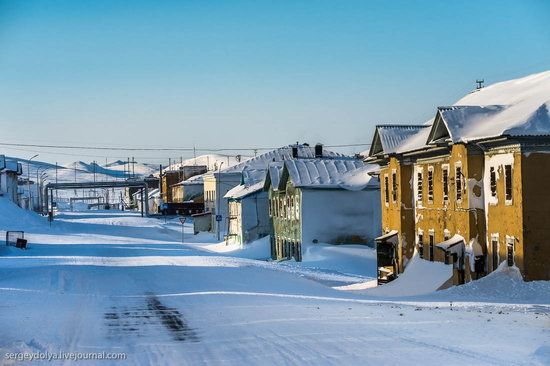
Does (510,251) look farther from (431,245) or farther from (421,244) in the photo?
(421,244)

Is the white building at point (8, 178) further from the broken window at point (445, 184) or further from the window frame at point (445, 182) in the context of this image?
the broken window at point (445, 184)

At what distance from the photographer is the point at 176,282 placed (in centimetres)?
3466

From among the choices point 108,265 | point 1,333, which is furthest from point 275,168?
point 1,333

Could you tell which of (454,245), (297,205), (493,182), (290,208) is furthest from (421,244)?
(290,208)

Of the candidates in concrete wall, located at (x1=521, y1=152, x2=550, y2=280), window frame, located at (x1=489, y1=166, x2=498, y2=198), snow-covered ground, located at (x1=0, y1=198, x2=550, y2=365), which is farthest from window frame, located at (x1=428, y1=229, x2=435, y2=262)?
concrete wall, located at (x1=521, y1=152, x2=550, y2=280)

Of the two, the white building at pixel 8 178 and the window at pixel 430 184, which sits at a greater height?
the white building at pixel 8 178

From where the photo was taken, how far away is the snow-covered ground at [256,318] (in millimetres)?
14406

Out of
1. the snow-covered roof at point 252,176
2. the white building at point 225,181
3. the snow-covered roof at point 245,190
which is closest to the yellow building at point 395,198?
the snow-covered roof at point 245,190

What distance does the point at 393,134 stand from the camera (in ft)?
141

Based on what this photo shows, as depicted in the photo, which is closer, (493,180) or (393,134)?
(493,180)

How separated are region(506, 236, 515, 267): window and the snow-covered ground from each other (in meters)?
0.50

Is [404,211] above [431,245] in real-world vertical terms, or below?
above

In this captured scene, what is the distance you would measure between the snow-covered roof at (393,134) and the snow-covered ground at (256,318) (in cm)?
685

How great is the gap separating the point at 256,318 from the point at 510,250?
537 inches
